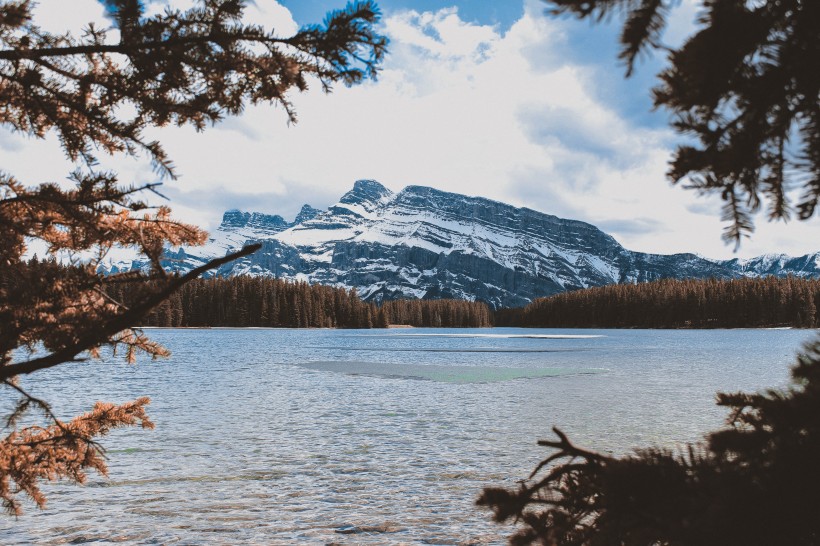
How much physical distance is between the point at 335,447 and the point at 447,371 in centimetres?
2257

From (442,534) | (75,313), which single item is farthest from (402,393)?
(75,313)

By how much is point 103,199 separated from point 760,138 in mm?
4570

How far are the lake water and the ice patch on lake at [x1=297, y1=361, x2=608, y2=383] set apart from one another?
0.64 m

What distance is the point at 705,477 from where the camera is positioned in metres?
2.38

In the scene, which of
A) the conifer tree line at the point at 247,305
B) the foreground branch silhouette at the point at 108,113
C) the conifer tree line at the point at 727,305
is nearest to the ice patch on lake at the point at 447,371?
the foreground branch silhouette at the point at 108,113

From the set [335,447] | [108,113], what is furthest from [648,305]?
[108,113]

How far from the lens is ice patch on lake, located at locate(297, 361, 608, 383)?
32.3 metres

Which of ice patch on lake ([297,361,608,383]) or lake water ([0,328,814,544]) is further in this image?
ice patch on lake ([297,361,608,383])

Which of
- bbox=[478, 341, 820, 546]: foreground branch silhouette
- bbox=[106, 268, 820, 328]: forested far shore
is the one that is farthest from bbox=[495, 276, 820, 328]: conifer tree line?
bbox=[478, 341, 820, 546]: foreground branch silhouette

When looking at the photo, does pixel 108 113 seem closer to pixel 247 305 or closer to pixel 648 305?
pixel 247 305

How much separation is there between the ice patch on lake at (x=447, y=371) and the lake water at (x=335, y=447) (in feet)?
2.09

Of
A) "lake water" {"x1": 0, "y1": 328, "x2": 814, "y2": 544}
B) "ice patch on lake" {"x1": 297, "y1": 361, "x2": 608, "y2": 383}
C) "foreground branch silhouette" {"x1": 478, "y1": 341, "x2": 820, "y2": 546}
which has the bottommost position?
"ice patch on lake" {"x1": 297, "y1": 361, "x2": 608, "y2": 383}

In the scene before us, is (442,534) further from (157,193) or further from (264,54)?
(264,54)

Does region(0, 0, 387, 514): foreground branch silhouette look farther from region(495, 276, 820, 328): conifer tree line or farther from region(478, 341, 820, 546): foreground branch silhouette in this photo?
region(495, 276, 820, 328): conifer tree line
